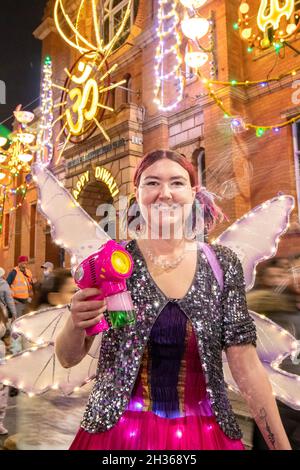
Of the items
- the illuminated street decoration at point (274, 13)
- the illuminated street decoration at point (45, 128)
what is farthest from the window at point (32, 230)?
the illuminated street decoration at point (274, 13)

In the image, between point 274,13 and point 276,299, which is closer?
point 276,299

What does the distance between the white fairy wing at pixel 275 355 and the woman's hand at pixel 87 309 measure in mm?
748

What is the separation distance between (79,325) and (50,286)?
9.35 feet

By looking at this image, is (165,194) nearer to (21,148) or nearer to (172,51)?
(172,51)

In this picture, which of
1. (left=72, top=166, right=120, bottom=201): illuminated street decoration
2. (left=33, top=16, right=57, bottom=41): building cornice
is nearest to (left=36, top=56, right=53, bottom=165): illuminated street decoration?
(left=72, top=166, right=120, bottom=201): illuminated street decoration

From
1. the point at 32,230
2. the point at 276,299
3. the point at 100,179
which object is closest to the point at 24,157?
the point at 100,179

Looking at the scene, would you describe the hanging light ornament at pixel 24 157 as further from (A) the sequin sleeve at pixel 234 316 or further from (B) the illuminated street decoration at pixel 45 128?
(A) the sequin sleeve at pixel 234 316

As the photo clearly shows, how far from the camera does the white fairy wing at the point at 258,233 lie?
162 centimetres

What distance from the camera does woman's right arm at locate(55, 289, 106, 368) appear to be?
102 cm

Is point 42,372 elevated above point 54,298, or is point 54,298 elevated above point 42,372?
point 54,298

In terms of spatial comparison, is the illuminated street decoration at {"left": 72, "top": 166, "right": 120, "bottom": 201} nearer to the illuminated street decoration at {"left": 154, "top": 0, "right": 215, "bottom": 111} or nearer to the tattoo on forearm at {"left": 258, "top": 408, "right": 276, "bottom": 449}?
the illuminated street decoration at {"left": 154, "top": 0, "right": 215, "bottom": 111}

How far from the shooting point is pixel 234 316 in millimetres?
1199

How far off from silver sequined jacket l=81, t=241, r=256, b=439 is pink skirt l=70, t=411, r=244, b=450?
0.02m
